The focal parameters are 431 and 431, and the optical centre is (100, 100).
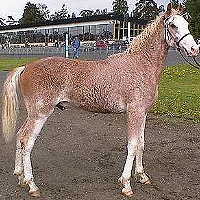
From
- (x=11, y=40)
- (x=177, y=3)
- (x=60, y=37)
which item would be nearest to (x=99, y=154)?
(x=177, y=3)

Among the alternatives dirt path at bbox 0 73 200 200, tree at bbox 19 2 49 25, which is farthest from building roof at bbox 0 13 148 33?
dirt path at bbox 0 73 200 200

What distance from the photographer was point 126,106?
580 centimetres

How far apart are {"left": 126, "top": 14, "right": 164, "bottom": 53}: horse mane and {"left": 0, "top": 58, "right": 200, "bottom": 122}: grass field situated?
5154 mm

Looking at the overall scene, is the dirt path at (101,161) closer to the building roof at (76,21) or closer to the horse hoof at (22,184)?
the horse hoof at (22,184)

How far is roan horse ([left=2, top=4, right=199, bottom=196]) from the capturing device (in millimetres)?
5754

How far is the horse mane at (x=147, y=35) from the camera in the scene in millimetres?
5926

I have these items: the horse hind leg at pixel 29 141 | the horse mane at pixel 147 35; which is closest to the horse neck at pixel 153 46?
the horse mane at pixel 147 35

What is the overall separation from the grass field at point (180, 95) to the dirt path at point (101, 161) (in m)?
1.10

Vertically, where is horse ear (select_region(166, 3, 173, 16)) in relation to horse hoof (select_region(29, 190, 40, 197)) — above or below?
above

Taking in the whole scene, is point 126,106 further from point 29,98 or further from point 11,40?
point 11,40

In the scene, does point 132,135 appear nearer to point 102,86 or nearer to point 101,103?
point 101,103

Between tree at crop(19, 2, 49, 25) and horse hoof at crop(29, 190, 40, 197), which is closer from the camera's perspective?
horse hoof at crop(29, 190, 40, 197)

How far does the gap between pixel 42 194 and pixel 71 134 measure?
3.46 metres

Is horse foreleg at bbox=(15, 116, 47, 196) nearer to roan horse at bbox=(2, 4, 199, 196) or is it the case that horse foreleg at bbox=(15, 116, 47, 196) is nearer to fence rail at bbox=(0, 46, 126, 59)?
roan horse at bbox=(2, 4, 199, 196)
